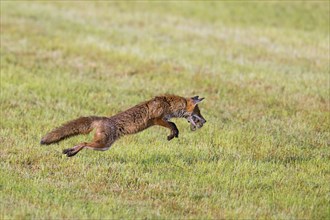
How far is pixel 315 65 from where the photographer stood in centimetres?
2100

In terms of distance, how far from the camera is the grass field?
9305 mm

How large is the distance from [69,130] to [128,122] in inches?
36.7

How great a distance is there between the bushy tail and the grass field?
0.53m

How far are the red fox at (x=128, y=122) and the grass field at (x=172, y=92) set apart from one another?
467mm

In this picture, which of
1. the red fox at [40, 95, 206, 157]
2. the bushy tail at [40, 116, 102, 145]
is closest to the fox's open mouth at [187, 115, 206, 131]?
the red fox at [40, 95, 206, 157]

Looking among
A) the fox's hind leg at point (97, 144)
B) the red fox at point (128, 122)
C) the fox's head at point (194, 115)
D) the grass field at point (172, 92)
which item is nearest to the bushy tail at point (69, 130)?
the red fox at point (128, 122)

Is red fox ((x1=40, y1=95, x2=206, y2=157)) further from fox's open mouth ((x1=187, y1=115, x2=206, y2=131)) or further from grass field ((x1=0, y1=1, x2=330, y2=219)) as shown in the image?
grass field ((x1=0, y1=1, x2=330, y2=219))

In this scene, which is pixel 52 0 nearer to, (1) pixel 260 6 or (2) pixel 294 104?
(1) pixel 260 6

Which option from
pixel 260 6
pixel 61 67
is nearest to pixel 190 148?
pixel 61 67

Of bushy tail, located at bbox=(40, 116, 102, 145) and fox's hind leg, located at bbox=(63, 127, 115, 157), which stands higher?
bushy tail, located at bbox=(40, 116, 102, 145)

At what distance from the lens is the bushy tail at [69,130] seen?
9.91m

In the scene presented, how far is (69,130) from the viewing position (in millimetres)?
10062

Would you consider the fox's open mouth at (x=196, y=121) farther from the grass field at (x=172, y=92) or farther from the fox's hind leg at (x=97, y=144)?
the fox's hind leg at (x=97, y=144)

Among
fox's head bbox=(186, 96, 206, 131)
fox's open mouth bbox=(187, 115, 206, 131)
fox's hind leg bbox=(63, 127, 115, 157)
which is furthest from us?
fox's open mouth bbox=(187, 115, 206, 131)
